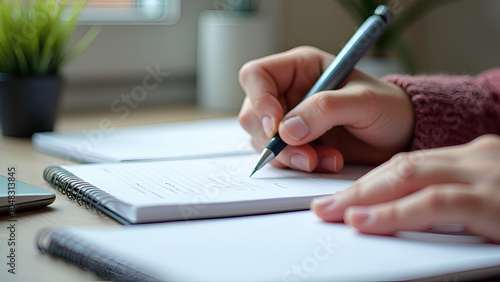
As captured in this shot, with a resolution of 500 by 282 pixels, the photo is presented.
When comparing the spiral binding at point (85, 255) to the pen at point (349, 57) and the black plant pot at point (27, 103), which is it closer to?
the pen at point (349, 57)

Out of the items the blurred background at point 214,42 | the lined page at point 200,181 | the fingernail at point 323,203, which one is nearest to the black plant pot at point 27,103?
the blurred background at point 214,42

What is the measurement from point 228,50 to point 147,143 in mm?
450

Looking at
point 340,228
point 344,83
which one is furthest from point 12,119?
point 340,228

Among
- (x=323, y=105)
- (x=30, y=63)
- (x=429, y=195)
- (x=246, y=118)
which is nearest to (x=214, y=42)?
(x=30, y=63)

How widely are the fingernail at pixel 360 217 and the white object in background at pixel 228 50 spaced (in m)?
0.80

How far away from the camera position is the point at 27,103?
2.81ft

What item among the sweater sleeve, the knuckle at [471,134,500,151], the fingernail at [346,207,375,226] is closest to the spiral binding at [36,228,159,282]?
the fingernail at [346,207,375,226]

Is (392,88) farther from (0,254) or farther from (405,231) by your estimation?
(0,254)

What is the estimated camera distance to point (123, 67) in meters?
1.21

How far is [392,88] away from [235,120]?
1.26 ft

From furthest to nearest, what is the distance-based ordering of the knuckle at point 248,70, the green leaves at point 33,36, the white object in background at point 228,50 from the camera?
the white object in background at point 228,50 < the green leaves at point 33,36 < the knuckle at point 248,70

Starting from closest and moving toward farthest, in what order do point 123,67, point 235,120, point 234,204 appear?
point 234,204 → point 235,120 → point 123,67

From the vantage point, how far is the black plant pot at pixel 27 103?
85cm

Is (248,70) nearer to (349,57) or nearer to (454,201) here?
(349,57)
